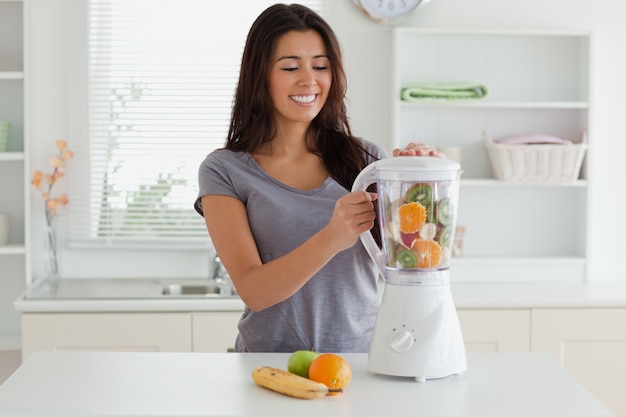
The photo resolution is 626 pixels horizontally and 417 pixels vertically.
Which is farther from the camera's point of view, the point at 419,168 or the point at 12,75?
the point at 12,75

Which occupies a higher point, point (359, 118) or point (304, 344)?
point (359, 118)

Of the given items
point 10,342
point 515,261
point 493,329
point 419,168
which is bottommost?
point 10,342

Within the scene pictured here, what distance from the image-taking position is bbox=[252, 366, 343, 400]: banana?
1.58 m

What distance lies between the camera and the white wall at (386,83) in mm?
3707

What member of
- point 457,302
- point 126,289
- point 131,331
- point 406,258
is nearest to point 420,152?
point 406,258

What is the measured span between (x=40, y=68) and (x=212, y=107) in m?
0.70

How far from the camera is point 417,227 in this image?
5.72 ft

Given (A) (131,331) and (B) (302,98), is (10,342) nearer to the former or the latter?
(A) (131,331)

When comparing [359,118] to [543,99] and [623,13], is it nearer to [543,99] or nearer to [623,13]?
[543,99]

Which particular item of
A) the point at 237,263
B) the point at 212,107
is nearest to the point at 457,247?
the point at 212,107

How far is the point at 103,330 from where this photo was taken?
10.6ft

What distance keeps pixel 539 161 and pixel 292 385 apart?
2.25 meters

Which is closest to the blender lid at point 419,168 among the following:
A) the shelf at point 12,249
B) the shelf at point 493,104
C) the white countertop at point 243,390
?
the white countertop at point 243,390

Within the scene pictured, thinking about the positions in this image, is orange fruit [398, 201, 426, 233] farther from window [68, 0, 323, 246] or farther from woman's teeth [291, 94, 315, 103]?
window [68, 0, 323, 246]
